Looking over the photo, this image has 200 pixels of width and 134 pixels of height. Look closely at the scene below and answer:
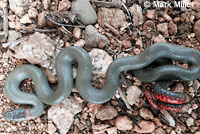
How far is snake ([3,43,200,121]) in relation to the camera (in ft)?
9.73

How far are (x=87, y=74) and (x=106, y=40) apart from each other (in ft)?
2.48

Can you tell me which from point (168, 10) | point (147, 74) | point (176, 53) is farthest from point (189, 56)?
point (168, 10)

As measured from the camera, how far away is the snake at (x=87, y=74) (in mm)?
2967

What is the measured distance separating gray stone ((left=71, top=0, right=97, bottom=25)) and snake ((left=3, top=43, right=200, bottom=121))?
0.61 m

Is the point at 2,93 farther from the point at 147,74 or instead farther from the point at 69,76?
the point at 147,74

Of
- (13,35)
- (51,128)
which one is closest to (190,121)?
(51,128)

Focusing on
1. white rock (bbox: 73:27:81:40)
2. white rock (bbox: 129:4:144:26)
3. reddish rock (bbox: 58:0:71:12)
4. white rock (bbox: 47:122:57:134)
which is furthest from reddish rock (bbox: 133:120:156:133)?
reddish rock (bbox: 58:0:71:12)

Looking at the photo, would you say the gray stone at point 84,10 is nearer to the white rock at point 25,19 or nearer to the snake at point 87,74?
the snake at point 87,74

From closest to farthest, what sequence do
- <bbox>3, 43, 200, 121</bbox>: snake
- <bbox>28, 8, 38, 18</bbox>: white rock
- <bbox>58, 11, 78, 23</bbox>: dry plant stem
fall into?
<bbox>3, 43, 200, 121</bbox>: snake
<bbox>58, 11, 78, 23</bbox>: dry plant stem
<bbox>28, 8, 38, 18</bbox>: white rock

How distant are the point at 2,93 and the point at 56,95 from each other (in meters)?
1.28

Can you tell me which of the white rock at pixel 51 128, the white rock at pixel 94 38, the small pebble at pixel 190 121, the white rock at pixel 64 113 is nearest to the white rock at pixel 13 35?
the white rock at pixel 94 38

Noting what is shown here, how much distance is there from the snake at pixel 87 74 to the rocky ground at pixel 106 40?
20 centimetres

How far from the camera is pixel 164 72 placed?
299 centimetres

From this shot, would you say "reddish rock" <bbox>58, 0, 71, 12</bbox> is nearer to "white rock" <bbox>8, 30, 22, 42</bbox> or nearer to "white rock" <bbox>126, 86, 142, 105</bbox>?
"white rock" <bbox>8, 30, 22, 42</bbox>
